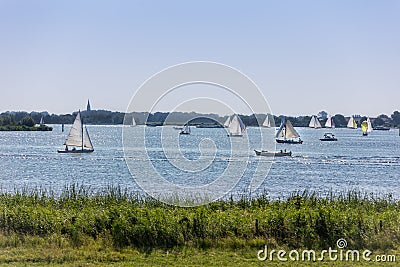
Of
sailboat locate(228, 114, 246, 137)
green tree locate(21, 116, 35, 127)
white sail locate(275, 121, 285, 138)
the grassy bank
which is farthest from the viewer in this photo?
green tree locate(21, 116, 35, 127)

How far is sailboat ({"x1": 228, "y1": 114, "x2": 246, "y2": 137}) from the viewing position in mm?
58525

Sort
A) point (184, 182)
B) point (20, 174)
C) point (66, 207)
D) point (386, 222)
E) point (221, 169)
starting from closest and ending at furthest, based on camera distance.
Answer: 1. point (386, 222)
2. point (66, 207)
3. point (184, 182)
4. point (20, 174)
5. point (221, 169)

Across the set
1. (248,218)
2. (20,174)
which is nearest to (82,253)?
(248,218)

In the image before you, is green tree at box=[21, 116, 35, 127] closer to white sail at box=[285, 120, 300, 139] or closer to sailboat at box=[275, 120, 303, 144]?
sailboat at box=[275, 120, 303, 144]

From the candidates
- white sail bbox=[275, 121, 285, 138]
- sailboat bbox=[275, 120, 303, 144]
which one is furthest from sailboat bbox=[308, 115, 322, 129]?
white sail bbox=[275, 121, 285, 138]

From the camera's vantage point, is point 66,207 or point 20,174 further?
point 20,174

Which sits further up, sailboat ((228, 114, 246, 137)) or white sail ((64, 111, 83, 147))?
sailboat ((228, 114, 246, 137))

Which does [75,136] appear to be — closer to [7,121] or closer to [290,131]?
[290,131]

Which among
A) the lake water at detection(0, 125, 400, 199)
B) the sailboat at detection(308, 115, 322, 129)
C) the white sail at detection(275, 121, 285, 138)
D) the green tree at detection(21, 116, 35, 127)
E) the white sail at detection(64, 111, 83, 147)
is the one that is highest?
the sailboat at detection(308, 115, 322, 129)

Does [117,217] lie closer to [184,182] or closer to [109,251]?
[109,251]

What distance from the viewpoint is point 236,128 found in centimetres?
6184

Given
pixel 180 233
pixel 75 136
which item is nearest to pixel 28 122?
pixel 75 136

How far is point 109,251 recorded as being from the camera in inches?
441

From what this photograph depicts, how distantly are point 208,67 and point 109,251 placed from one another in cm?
484
